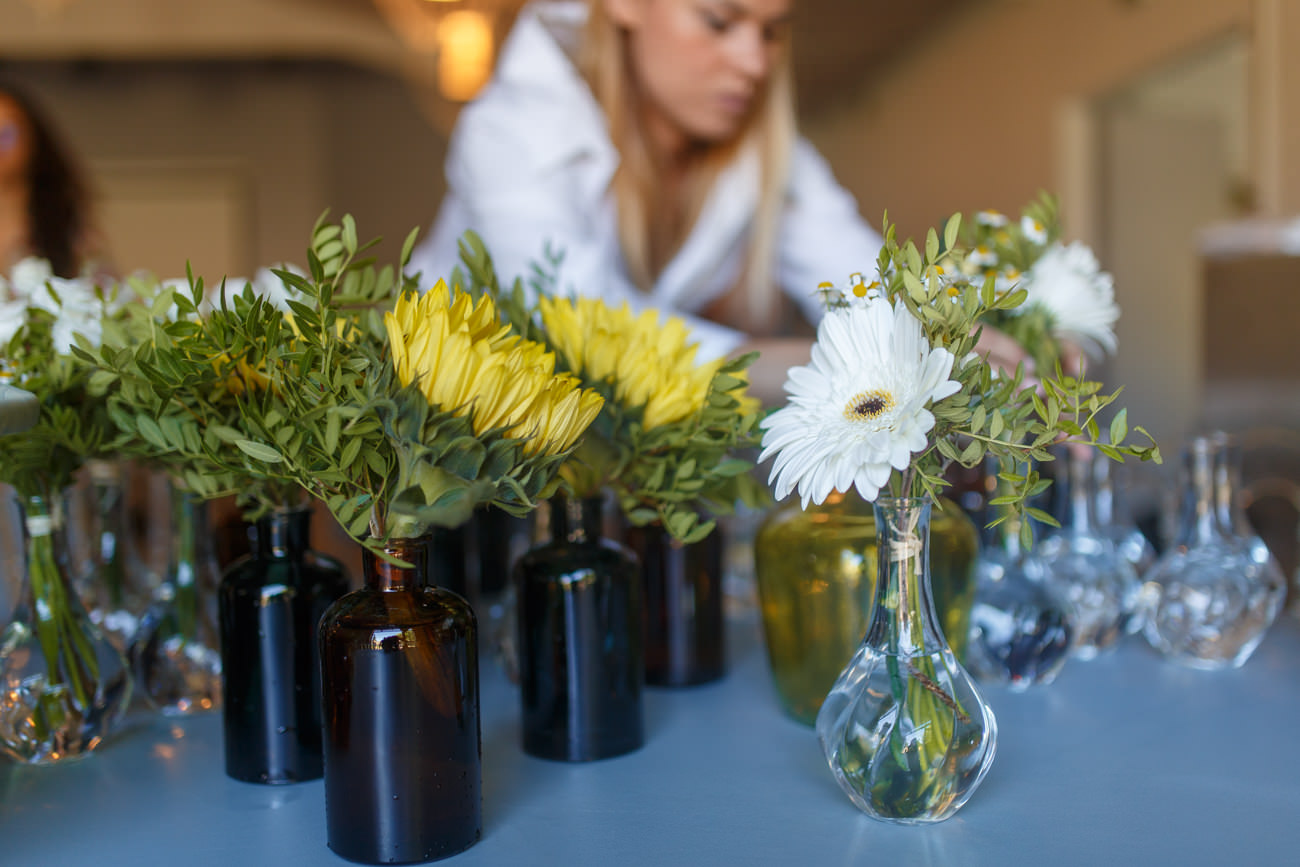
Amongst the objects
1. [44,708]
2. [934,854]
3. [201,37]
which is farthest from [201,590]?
[201,37]

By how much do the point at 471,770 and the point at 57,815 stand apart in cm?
25

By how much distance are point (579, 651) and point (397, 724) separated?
0.15m

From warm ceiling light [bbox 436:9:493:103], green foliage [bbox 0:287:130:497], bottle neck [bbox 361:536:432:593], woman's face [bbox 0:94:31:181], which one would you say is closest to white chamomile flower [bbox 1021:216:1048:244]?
bottle neck [bbox 361:536:432:593]

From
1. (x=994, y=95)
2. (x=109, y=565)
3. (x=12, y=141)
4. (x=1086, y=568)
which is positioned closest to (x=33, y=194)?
(x=12, y=141)

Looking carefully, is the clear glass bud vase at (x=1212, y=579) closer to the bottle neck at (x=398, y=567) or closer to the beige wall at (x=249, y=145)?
the bottle neck at (x=398, y=567)

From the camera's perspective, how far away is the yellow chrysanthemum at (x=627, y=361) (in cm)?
66

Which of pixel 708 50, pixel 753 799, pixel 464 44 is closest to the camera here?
pixel 753 799

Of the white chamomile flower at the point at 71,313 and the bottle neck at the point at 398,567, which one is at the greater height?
the white chamomile flower at the point at 71,313

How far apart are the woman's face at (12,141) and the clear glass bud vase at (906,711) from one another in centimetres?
162

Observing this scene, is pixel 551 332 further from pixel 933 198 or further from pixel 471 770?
pixel 933 198

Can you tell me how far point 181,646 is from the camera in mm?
766

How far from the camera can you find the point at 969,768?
0.55 m

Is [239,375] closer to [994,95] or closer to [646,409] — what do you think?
[646,409]

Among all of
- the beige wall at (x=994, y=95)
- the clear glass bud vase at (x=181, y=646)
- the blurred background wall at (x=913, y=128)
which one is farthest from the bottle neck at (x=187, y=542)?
the beige wall at (x=994, y=95)
